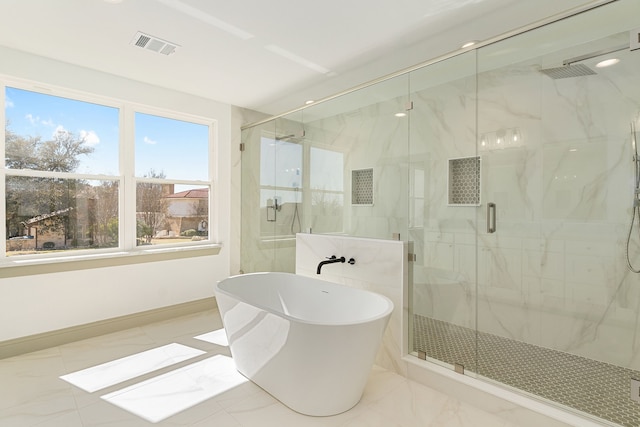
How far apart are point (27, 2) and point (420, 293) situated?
3364 millimetres

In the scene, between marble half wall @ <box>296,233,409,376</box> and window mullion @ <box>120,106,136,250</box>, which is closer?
marble half wall @ <box>296,233,409,376</box>

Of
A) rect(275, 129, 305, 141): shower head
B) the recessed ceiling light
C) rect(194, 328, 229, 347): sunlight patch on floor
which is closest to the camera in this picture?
the recessed ceiling light

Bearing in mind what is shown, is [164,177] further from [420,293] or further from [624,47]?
[624,47]

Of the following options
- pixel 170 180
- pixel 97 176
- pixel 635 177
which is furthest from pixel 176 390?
pixel 635 177

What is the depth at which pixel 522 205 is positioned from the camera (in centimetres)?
230

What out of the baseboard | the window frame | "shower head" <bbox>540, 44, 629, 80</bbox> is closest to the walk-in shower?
"shower head" <bbox>540, 44, 629, 80</bbox>

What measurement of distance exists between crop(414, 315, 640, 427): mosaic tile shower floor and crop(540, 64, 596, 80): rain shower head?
1.93m

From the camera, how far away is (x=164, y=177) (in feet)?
12.2

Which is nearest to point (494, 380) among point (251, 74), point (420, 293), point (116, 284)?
point (420, 293)

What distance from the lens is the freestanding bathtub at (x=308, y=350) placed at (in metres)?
1.83

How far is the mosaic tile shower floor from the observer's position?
1.86m

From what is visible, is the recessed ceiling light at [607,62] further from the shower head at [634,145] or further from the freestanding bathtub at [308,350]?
the freestanding bathtub at [308,350]

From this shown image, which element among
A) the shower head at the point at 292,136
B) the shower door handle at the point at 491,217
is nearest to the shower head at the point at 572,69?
the shower door handle at the point at 491,217

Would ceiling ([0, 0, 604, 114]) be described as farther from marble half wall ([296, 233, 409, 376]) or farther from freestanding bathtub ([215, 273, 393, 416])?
freestanding bathtub ([215, 273, 393, 416])
